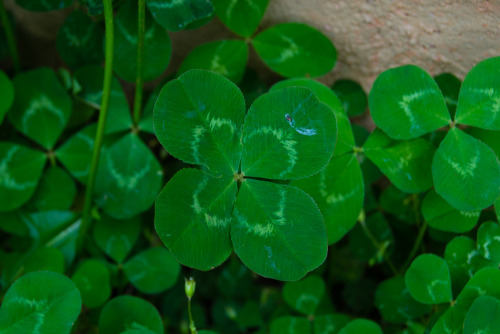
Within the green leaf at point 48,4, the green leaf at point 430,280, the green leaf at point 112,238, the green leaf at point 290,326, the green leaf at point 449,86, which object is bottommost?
the green leaf at point 290,326

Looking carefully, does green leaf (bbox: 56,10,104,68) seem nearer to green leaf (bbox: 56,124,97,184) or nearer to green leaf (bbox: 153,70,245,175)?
green leaf (bbox: 56,124,97,184)

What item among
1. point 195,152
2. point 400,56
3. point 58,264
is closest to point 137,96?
point 195,152

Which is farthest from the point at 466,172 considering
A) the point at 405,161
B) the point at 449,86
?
the point at 449,86

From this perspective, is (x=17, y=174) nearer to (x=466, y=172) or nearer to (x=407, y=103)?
(x=407, y=103)

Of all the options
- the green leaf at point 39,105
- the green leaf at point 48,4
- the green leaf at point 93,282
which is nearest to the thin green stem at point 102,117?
the green leaf at point 93,282

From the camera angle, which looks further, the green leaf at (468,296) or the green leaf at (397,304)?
the green leaf at (397,304)

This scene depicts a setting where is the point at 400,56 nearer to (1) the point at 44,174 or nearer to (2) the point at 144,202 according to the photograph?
(2) the point at 144,202

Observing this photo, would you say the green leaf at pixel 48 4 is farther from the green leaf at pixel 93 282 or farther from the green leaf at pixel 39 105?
the green leaf at pixel 93 282
